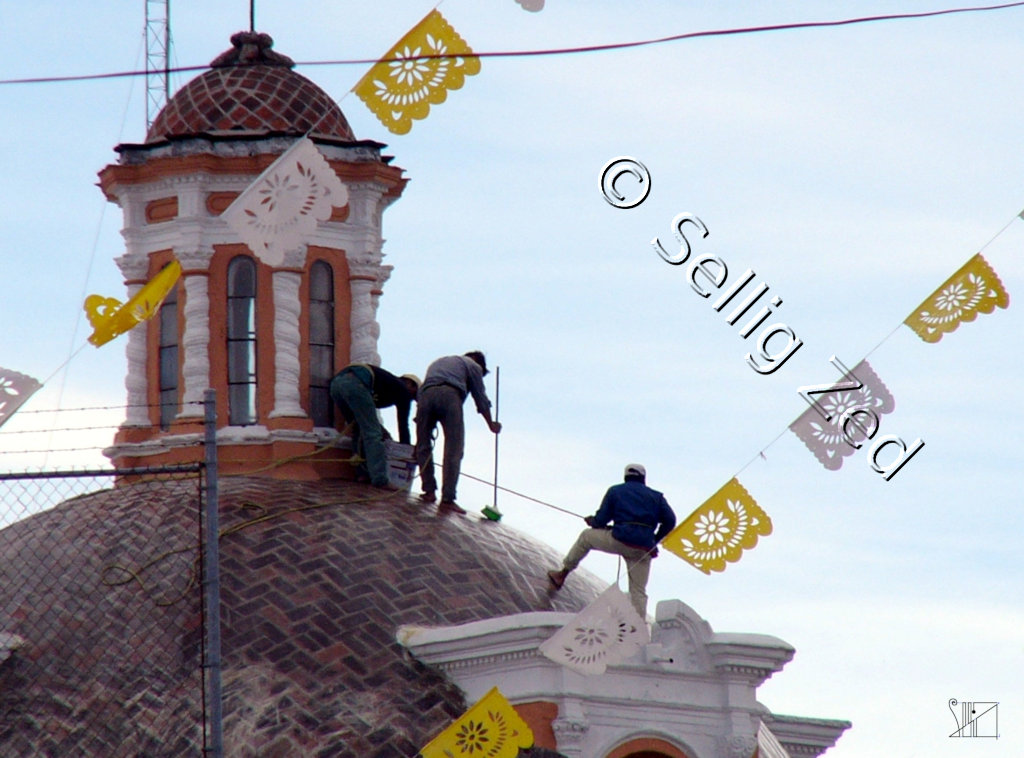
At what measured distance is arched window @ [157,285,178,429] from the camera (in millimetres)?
28672

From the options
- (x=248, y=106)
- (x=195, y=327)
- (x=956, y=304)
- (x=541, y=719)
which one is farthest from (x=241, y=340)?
(x=956, y=304)

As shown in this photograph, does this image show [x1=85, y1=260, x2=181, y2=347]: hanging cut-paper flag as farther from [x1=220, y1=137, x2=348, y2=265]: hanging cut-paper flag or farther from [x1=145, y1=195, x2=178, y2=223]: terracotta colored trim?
[x1=145, y1=195, x2=178, y2=223]: terracotta colored trim

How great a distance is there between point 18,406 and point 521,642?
468cm

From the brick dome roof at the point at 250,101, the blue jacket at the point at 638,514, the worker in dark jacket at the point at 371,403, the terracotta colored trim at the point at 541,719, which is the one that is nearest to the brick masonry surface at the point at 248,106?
the brick dome roof at the point at 250,101

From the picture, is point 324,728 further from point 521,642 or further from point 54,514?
point 54,514

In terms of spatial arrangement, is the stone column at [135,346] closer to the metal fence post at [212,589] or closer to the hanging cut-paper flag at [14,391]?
the hanging cut-paper flag at [14,391]

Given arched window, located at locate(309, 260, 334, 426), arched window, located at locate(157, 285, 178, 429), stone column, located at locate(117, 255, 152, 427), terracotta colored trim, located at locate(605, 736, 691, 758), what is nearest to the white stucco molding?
terracotta colored trim, located at locate(605, 736, 691, 758)

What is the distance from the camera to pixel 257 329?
2859 centimetres

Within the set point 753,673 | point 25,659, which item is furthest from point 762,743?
point 25,659

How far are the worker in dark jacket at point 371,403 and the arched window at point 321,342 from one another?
0.35 m

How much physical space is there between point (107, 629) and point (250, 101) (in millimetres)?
7095

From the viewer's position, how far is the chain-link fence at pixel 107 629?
918 inches

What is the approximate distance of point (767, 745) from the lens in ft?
82.0

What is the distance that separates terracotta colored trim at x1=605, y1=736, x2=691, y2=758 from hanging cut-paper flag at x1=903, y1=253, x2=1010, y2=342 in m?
4.57
